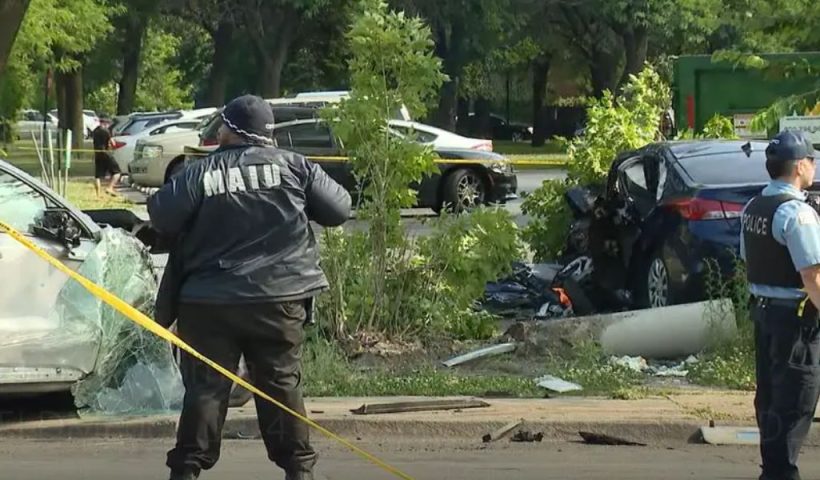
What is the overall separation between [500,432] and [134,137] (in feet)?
A: 81.8

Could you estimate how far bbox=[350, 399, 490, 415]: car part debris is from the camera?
8109 mm

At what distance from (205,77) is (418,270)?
6355cm

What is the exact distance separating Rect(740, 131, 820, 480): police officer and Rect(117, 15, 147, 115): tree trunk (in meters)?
38.7

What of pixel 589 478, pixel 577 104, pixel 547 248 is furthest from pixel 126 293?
pixel 577 104

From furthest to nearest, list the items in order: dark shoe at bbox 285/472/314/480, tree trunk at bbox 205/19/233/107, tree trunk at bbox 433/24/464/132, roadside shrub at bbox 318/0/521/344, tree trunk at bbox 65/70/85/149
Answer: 1. tree trunk at bbox 65/70/85/149
2. tree trunk at bbox 205/19/233/107
3. tree trunk at bbox 433/24/464/132
4. roadside shrub at bbox 318/0/521/344
5. dark shoe at bbox 285/472/314/480

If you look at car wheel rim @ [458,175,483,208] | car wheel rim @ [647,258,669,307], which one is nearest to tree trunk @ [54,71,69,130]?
car wheel rim @ [458,175,483,208]

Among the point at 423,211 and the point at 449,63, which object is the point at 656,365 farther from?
the point at 449,63

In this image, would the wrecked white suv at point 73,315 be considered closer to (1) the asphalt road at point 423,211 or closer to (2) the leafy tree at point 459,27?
(1) the asphalt road at point 423,211

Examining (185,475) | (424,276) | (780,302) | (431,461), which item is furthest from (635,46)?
(185,475)

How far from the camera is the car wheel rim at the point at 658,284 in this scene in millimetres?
10438

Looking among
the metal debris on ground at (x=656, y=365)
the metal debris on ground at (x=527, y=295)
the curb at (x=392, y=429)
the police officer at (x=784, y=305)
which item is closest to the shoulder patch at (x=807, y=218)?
the police officer at (x=784, y=305)

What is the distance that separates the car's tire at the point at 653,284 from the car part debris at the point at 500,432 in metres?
2.78

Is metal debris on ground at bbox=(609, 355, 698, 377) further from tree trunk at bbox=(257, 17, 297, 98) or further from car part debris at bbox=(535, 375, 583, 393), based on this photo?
tree trunk at bbox=(257, 17, 297, 98)

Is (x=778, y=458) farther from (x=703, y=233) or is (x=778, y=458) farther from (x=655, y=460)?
Result: (x=703, y=233)
